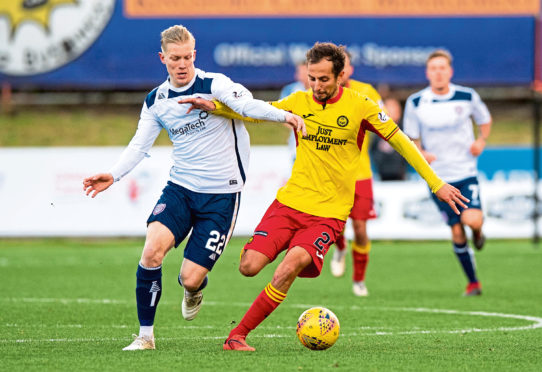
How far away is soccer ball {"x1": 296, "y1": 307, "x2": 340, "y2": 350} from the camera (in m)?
7.04

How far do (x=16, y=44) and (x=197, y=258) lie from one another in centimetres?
1887

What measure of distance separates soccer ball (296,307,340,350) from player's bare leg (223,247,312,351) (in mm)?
237

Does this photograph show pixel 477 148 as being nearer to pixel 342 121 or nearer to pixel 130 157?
pixel 342 121

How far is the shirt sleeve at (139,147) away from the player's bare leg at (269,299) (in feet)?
4.35

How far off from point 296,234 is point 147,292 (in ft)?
3.66

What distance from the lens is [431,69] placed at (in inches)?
460

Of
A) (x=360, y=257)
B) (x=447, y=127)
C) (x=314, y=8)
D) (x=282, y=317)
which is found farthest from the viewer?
(x=314, y=8)

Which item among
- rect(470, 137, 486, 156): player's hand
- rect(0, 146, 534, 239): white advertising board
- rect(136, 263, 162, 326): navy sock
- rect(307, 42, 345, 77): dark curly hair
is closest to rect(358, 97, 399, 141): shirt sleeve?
rect(307, 42, 345, 77): dark curly hair

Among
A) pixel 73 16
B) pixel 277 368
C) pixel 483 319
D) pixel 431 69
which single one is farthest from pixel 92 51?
pixel 277 368

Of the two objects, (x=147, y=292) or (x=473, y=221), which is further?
(x=473, y=221)

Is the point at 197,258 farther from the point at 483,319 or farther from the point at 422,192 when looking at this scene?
the point at 422,192

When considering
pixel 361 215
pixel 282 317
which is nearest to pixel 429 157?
pixel 361 215

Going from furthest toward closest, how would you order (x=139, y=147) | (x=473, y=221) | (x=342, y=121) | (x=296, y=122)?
(x=473, y=221)
(x=139, y=147)
(x=342, y=121)
(x=296, y=122)

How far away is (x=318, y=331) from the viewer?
7039mm
